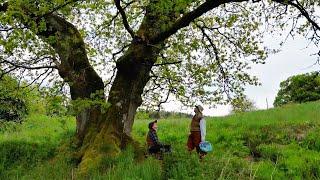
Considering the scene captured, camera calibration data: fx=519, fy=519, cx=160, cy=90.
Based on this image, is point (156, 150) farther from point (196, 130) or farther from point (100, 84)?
point (100, 84)

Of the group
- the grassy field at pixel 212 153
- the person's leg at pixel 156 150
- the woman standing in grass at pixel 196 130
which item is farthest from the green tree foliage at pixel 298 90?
the person's leg at pixel 156 150

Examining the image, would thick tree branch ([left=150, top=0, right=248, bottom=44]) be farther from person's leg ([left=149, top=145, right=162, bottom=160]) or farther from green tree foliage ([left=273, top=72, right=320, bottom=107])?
green tree foliage ([left=273, top=72, right=320, bottom=107])

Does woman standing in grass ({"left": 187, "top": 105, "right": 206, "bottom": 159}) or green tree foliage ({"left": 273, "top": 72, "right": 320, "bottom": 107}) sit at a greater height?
green tree foliage ({"left": 273, "top": 72, "right": 320, "bottom": 107})

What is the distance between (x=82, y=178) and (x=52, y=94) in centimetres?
235

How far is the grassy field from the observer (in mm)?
12289

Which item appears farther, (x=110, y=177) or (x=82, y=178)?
(x=82, y=178)

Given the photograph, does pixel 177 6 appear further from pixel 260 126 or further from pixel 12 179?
pixel 260 126

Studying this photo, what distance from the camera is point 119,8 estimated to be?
13203 mm

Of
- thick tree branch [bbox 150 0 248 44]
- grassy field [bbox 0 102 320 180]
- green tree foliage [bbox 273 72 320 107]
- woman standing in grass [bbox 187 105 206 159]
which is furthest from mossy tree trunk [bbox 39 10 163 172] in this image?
green tree foliage [bbox 273 72 320 107]

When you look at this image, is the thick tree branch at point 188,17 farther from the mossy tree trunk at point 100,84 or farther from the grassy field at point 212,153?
the grassy field at point 212,153

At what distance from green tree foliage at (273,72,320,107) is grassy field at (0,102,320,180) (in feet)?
72.1

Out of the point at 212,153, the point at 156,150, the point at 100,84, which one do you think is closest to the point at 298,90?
the point at 212,153

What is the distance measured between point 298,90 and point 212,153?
36.8 m

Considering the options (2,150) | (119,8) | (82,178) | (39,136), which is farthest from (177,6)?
(39,136)
